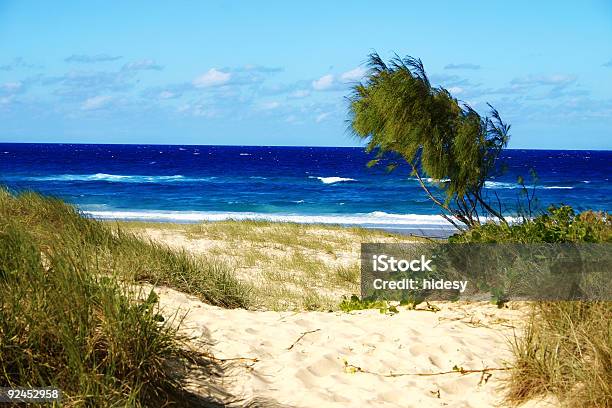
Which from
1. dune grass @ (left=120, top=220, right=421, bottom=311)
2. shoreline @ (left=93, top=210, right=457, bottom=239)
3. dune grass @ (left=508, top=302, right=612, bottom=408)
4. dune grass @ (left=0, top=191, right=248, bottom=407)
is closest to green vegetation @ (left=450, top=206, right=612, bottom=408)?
dune grass @ (left=508, top=302, right=612, bottom=408)

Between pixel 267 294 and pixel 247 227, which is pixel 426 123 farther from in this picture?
pixel 247 227

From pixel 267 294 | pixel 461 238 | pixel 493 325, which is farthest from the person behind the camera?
pixel 267 294

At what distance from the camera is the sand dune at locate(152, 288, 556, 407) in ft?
14.7

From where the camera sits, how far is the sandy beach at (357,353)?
445 cm

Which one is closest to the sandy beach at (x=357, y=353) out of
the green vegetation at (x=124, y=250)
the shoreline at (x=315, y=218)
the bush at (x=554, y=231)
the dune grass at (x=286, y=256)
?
the green vegetation at (x=124, y=250)

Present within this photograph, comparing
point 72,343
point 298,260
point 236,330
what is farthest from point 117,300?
point 298,260

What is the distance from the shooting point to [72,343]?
346cm

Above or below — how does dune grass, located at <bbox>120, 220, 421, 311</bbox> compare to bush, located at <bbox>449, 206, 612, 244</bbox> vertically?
below

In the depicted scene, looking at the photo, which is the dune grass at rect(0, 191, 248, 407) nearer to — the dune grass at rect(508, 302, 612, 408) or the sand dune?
the sand dune

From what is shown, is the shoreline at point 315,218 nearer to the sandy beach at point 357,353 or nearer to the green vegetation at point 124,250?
the green vegetation at point 124,250

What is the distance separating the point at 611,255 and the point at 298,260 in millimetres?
6344

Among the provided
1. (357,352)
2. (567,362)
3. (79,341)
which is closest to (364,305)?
(357,352)

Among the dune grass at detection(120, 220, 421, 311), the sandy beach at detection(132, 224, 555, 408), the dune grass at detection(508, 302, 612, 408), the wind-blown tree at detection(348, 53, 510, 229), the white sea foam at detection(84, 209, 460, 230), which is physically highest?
the wind-blown tree at detection(348, 53, 510, 229)

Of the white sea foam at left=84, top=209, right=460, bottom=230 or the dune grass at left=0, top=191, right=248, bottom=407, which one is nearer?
the dune grass at left=0, top=191, right=248, bottom=407
